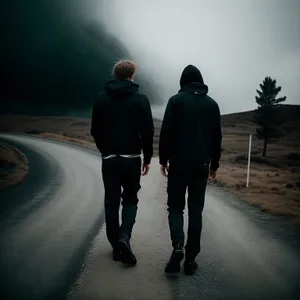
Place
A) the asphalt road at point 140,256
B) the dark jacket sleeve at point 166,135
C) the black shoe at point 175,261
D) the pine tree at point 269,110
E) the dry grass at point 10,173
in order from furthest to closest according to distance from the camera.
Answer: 1. the pine tree at point 269,110
2. the dry grass at point 10,173
3. the dark jacket sleeve at point 166,135
4. the black shoe at point 175,261
5. the asphalt road at point 140,256

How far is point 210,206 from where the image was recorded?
7.02m

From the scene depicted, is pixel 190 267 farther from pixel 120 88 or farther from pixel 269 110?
pixel 269 110

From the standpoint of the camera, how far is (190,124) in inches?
138

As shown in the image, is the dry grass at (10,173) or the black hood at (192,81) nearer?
the black hood at (192,81)

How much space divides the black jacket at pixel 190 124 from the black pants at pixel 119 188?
0.41m

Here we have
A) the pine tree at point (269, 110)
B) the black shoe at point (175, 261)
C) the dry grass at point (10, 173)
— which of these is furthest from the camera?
the pine tree at point (269, 110)

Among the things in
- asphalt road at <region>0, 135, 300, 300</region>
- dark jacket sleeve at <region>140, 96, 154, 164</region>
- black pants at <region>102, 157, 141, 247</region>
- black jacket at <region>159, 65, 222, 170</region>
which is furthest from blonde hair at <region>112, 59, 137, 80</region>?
asphalt road at <region>0, 135, 300, 300</region>

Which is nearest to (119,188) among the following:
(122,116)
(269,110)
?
(122,116)

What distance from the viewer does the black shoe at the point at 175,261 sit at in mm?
3430

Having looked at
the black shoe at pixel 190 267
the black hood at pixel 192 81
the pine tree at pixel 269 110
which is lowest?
A: the black shoe at pixel 190 267

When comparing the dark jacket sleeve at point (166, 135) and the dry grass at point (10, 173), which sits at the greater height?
the dark jacket sleeve at point (166, 135)

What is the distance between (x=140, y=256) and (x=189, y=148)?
5.28 feet

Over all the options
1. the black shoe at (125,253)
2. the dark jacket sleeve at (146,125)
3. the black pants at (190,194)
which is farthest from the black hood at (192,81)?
the black shoe at (125,253)

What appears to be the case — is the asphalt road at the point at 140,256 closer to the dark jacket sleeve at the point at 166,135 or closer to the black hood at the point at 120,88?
the dark jacket sleeve at the point at 166,135
